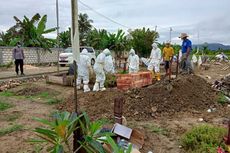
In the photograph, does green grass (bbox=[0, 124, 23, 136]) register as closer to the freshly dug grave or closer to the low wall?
the freshly dug grave

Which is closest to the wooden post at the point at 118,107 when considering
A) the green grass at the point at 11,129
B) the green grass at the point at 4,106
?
the green grass at the point at 11,129

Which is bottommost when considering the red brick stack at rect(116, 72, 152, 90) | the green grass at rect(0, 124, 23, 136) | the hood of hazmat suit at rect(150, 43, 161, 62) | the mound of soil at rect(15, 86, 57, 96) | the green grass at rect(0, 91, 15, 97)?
the green grass at rect(0, 124, 23, 136)

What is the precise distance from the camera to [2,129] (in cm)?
546

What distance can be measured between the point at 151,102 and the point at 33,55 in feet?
62.6

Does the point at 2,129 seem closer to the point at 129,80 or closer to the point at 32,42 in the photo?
the point at 129,80

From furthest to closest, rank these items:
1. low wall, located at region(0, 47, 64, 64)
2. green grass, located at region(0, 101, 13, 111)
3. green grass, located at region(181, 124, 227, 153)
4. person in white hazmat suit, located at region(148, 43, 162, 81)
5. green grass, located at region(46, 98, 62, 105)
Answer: low wall, located at region(0, 47, 64, 64), person in white hazmat suit, located at region(148, 43, 162, 81), green grass, located at region(46, 98, 62, 105), green grass, located at region(0, 101, 13, 111), green grass, located at region(181, 124, 227, 153)

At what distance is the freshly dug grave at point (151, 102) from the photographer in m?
6.29

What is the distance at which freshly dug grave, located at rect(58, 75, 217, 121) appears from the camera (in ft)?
20.6

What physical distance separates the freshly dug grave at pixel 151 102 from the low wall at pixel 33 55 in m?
15.3

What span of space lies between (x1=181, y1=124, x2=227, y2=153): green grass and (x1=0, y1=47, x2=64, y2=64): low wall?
18836mm

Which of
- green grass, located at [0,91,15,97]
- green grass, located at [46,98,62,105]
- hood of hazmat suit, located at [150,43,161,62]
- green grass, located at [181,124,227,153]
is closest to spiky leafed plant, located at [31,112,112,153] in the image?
green grass, located at [181,124,227,153]

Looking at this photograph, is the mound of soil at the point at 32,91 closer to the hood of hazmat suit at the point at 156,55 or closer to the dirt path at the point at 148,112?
the dirt path at the point at 148,112

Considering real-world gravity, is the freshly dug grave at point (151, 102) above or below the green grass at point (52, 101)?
above

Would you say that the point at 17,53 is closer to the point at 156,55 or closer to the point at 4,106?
the point at 156,55
